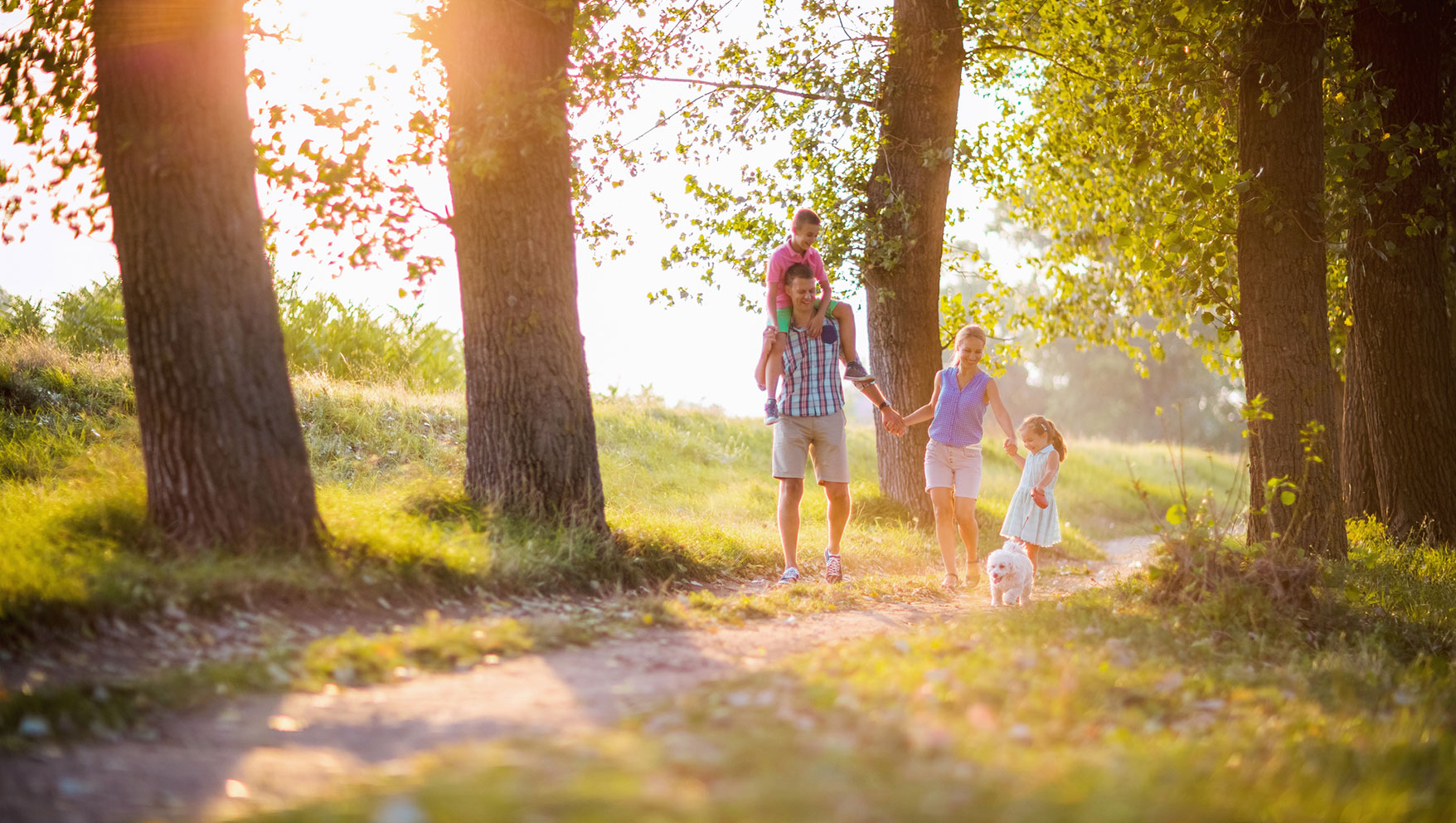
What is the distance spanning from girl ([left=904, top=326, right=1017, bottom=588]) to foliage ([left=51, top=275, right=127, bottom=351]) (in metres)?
11.5

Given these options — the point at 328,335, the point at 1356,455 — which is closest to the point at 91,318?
the point at 328,335

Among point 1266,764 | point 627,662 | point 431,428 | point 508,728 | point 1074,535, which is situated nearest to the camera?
point 1266,764

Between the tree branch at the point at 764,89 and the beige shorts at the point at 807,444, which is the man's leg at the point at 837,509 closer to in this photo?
the beige shorts at the point at 807,444

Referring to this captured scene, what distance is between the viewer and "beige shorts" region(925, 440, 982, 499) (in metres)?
8.31

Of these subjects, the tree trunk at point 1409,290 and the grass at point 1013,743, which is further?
the tree trunk at point 1409,290

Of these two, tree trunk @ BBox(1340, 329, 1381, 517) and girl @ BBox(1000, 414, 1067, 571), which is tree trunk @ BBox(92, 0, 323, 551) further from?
tree trunk @ BBox(1340, 329, 1381, 517)

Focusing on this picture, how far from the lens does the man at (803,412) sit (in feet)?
26.0

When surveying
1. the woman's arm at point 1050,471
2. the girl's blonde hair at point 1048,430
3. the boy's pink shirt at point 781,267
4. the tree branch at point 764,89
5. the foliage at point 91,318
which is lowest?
the woman's arm at point 1050,471

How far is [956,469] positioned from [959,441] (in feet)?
0.78

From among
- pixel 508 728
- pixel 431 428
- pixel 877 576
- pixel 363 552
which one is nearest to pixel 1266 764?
pixel 508 728

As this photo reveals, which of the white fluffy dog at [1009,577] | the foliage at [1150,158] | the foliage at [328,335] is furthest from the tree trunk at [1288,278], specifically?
the foliage at [328,335]

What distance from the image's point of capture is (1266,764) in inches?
132

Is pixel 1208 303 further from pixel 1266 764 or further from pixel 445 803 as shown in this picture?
pixel 445 803

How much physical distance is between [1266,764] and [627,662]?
2.81 meters
